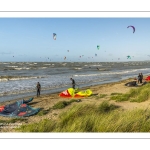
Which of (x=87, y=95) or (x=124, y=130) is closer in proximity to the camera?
(x=124, y=130)

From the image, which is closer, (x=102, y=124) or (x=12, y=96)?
(x=102, y=124)

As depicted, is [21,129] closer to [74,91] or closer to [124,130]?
[124,130]

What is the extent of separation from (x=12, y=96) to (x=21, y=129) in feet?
29.9
